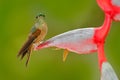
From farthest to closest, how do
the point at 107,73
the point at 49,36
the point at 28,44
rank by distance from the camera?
the point at 49,36
the point at 28,44
the point at 107,73

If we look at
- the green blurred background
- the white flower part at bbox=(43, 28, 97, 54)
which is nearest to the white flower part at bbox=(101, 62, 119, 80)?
the white flower part at bbox=(43, 28, 97, 54)

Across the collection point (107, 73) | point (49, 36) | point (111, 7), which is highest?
point (49, 36)

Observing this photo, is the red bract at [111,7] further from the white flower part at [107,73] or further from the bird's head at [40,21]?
the bird's head at [40,21]

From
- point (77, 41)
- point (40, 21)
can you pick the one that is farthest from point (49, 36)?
point (77, 41)

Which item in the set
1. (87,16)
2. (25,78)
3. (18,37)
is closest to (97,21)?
(87,16)

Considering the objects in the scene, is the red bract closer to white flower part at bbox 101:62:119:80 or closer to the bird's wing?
white flower part at bbox 101:62:119:80

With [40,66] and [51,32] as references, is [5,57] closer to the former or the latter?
[40,66]

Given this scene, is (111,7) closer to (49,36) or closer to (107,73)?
(107,73)
